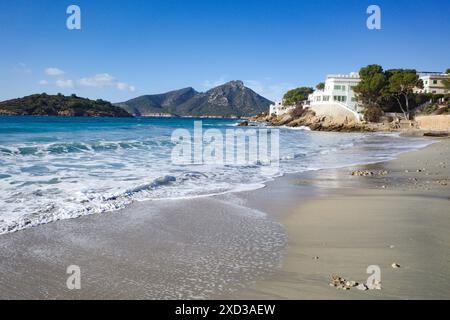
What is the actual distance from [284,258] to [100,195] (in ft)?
18.3

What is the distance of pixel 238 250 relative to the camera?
5.84 meters

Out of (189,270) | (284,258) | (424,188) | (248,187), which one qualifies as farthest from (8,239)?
(424,188)

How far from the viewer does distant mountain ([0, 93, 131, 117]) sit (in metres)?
148

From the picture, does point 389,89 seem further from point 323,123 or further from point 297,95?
point 297,95

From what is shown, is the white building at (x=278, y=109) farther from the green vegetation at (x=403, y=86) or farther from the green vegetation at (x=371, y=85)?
the green vegetation at (x=403, y=86)

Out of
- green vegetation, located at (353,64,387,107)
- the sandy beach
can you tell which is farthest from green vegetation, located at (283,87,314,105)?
the sandy beach

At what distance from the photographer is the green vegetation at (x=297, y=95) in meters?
116

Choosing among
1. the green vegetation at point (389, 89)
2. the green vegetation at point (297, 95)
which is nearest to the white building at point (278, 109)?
the green vegetation at point (297, 95)

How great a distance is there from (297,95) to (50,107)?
3829 inches

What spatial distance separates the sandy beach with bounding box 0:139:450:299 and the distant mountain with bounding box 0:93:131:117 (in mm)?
158865

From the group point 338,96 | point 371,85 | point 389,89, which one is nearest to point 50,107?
point 338,96

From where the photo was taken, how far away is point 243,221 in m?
7.68

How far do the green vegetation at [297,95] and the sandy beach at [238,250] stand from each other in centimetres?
10881
